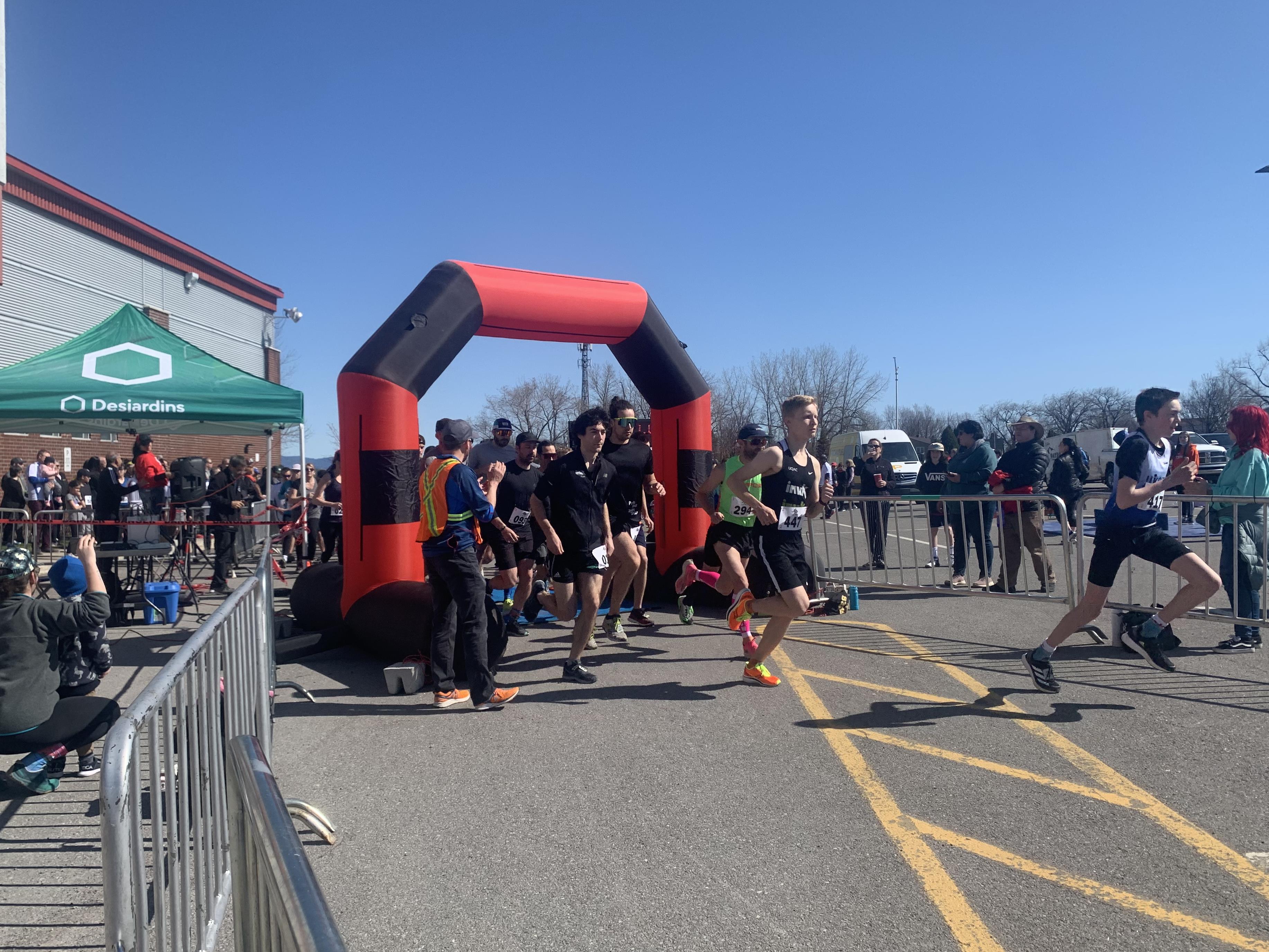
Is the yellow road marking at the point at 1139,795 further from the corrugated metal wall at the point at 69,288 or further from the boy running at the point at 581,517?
the corrugated metal wall at the point at 69,288

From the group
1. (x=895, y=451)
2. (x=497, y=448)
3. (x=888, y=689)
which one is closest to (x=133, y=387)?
(x=497, y=448)

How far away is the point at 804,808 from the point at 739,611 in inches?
118

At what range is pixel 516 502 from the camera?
805 centimetres

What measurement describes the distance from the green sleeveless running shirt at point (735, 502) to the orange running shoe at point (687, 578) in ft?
4.03

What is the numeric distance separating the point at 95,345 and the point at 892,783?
8.19 metres

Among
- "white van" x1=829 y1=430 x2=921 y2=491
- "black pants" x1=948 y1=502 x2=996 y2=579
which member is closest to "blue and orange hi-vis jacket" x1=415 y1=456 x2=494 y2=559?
"black pants" x1=948 y1=502 x2=996 y2=579

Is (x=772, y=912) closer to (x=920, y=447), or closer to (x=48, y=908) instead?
(x=48, y=908)

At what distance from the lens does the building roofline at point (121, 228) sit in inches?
896

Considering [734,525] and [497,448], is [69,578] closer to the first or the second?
[734,525]

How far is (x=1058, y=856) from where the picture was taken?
10.8 ft

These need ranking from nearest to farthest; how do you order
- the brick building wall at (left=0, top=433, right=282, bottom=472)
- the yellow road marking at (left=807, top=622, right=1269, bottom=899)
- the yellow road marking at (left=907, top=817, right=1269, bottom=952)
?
the yellow road marking at (left=907, top=817, right=1269, bottom=952)
the yellow road marking at (left=807, top=622, right=1269, bottom=899)
the brick building wall at (left=0, top=433, right=282, bottom=472)

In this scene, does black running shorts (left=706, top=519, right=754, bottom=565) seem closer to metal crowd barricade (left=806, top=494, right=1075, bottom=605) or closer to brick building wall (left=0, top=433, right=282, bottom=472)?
metal crowd barricade (left=806, top=494, right=1075, bottom=605)

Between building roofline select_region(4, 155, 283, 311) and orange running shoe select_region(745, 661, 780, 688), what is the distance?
24.4 m

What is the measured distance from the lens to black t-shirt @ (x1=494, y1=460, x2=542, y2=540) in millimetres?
8023
